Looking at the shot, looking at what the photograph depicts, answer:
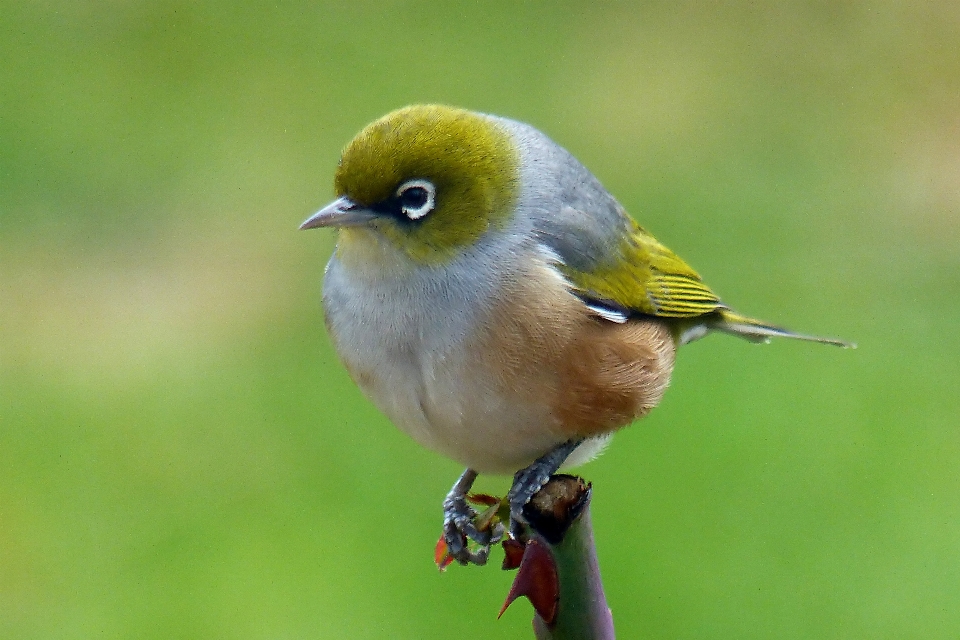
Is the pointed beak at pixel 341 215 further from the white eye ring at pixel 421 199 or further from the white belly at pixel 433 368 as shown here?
the white belly at pixel 433 368

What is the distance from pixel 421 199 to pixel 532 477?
86cm

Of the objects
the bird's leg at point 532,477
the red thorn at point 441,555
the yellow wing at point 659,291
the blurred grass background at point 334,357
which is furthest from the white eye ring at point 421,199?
the blurred grass background at point 334,357

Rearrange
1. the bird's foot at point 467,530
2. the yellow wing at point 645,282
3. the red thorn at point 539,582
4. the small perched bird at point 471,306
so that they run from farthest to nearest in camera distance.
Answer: the yellow wing at point 645,282, the small perched bird at point 471,306, the bird's foot at point 467,530, the red thorn at point 539,582

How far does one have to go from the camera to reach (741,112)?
10992mm

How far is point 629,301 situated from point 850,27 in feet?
29.2

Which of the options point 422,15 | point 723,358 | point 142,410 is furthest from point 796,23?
point 142,410

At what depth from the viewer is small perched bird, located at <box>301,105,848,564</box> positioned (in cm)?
335

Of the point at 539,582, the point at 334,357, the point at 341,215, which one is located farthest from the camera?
the point at 334,357

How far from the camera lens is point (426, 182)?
3410 millimetres

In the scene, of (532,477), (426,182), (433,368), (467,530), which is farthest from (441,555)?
(426,182)

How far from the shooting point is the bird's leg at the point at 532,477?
2.80 meters

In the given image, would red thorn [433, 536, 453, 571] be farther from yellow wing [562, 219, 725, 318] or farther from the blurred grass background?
the blurred grass background

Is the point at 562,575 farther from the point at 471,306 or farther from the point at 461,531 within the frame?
the point at 471,306

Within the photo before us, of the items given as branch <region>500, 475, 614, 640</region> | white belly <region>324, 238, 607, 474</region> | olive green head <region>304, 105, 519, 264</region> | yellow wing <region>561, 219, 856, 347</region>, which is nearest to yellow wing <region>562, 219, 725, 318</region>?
yellow wing <region>561, 219, 856, 347</region>
